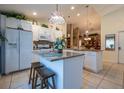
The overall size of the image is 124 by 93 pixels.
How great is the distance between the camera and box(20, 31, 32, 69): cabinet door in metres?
4.50

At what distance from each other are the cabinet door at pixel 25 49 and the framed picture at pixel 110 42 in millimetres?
4816

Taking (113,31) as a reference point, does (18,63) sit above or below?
below

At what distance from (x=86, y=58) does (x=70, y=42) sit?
4.78 meters

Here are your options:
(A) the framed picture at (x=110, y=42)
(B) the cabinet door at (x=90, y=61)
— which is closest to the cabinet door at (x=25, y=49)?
(B) the cabinet door at (x=90, y=61)

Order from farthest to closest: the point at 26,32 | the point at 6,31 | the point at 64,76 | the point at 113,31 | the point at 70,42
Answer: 1. the point at 70,42
2. the point at 113,31
3. the point at 26,32
4. the point at 6,31
5. the point at 64,76

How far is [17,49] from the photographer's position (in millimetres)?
4332

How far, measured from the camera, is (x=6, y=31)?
3975 millimetres

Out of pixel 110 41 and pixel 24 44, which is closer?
pixel 24 44

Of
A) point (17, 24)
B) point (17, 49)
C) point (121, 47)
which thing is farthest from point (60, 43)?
point (121, 47)

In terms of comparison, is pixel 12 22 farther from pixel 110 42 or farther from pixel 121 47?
pixel 121 47

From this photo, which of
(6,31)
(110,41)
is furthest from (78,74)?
(110,41)

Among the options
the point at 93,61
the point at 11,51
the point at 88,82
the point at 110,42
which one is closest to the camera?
the point at 88,82

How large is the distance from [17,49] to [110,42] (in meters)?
5.45

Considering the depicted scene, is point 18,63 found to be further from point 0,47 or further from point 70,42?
point 70,42
